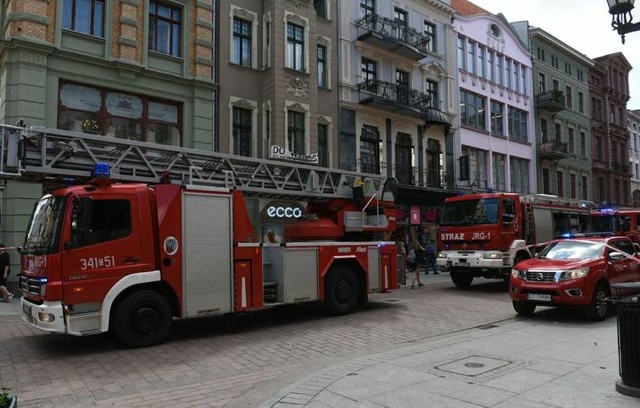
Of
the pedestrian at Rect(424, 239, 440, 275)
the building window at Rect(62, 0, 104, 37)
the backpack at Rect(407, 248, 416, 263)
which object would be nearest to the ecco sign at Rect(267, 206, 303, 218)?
the backpack at Rect(407, 248, 416, 263)

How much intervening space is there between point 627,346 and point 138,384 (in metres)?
5.73

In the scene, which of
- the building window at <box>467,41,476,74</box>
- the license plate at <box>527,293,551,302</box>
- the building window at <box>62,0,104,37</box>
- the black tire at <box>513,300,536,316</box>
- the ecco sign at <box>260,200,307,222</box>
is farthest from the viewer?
the building window at <box>467,41,476,74</box>

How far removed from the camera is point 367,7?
27109mm

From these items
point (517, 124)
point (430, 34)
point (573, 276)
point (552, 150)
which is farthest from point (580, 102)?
point (573, 276)

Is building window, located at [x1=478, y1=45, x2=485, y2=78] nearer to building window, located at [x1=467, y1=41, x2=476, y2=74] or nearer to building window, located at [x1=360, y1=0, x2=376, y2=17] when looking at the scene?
building window, located at [x1=467, y1=41, x2=476, y2=74]

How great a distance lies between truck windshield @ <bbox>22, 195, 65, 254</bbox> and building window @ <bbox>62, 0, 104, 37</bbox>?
10296 millimetres

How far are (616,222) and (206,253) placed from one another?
70.0 ft

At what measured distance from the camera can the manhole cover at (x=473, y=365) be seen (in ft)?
21.7

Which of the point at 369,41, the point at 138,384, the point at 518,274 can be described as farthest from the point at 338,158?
the point at 138,384

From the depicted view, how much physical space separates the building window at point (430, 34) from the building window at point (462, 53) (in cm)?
260

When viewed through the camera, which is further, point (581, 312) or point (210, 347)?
point (581, 312)

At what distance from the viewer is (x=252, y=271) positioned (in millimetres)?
10062

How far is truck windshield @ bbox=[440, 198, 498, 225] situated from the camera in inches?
641

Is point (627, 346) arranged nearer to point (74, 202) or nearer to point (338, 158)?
point (74, 202)
